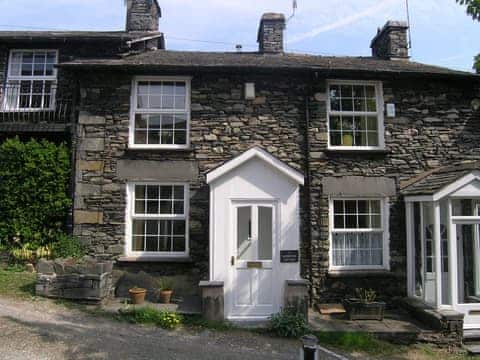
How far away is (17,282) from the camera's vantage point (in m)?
8.85

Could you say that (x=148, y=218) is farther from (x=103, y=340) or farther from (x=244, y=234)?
(x=103, y=340)

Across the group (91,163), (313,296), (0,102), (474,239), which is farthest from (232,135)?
(0,102)

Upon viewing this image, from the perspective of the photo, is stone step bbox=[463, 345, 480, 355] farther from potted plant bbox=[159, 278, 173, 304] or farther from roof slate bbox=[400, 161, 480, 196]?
potted plant bbox=[159, 278, 173, 304]

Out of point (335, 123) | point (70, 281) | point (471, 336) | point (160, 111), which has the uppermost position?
point (160, 111)

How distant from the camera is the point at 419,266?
9203 millimetres

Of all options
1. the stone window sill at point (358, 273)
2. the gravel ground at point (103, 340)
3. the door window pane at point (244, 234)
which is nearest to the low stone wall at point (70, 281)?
the gravel ground at point (103, 340)

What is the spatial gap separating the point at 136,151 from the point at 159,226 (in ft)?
6.27

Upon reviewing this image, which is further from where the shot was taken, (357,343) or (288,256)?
(288,256)

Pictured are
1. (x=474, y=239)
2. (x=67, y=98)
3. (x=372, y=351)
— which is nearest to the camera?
(x=372, y=351)

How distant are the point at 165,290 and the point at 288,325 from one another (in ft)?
9.52

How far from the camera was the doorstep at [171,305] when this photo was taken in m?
7.86

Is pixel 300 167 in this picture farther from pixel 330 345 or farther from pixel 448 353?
pixel 448 353

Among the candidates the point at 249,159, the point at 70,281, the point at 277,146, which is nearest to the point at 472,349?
the point at 249,159

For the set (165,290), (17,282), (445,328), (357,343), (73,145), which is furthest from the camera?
(73,145)
